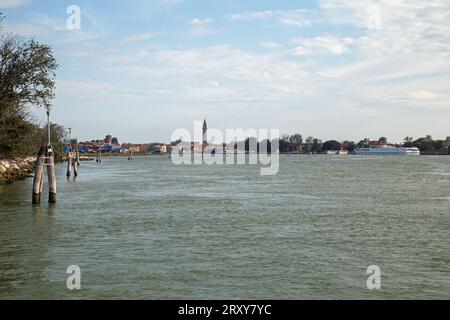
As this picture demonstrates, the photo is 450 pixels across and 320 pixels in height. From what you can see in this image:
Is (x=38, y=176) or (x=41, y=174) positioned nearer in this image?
(x=38, y=176)

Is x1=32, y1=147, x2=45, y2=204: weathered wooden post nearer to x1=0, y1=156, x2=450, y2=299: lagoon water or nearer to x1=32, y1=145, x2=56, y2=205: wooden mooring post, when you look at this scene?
x1=32, y1=145, x2=56, y2=205: wooden mooring post

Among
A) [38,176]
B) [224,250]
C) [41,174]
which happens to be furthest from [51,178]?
[224,250]

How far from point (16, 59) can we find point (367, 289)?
33177 mm

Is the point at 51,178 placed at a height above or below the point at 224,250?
above

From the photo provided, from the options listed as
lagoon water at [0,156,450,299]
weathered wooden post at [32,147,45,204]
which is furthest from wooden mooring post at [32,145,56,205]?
lagoon water at [0,156,450,299]

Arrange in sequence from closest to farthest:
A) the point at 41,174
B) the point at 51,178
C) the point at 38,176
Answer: the point at 38,176 < the point at 41,174 < the point at 51,178

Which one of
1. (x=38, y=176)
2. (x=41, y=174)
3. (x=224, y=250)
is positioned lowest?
(x=224, y=250)

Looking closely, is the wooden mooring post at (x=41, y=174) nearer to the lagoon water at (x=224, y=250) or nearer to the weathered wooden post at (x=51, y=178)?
the weathered wooden post at (x=51, y=178)

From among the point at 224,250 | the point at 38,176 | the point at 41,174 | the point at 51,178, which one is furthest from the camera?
the point at 51,178

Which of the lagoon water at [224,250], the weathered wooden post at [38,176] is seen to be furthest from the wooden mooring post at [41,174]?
the lagoon water at [224,250]

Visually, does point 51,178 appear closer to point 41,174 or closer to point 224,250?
point 41,174

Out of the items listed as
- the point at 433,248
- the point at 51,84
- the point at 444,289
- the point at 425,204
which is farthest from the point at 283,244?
the point at 51,84

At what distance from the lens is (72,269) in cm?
1725
